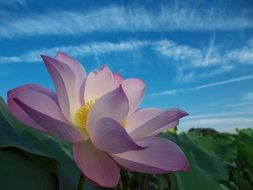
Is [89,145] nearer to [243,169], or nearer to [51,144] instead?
[51,144]

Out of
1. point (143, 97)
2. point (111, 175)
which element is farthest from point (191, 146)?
point (111, 175)

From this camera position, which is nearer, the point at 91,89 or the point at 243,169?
the point at 91,89

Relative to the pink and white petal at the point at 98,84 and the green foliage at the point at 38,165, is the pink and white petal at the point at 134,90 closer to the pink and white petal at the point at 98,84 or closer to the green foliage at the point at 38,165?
the pink and white petal at the point at 98,84

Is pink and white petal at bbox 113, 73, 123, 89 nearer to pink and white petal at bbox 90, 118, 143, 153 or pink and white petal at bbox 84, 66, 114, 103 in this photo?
pink and white petal at bbox 84, 66, 114, 103

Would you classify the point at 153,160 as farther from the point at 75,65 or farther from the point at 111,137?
the point at 75,65

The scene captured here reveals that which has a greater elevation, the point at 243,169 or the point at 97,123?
the point at 97,123

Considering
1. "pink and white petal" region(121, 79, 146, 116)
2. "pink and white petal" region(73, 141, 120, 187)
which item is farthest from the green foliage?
"pink and white petal" region(121, 79, 146, 116)

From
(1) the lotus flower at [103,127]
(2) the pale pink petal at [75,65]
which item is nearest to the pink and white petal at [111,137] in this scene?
(1) the lotus flower at [103,127]
